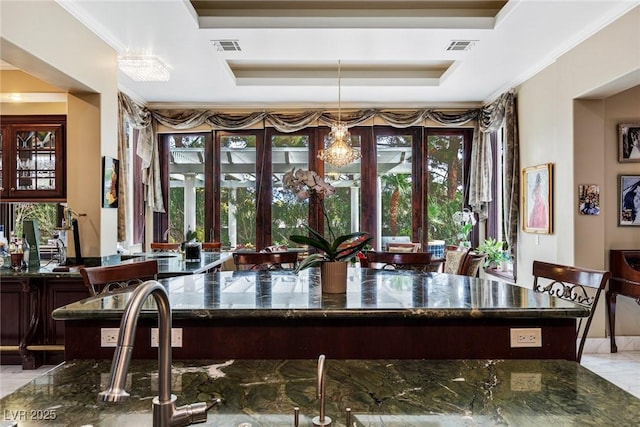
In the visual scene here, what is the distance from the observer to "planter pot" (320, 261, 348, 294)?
5.49 feet

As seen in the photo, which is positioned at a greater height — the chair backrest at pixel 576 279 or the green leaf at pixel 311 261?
the green leaf at pixel 311 261

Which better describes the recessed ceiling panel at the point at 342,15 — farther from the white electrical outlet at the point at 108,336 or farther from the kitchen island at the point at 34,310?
the white electrical outlet at the point at 108,336

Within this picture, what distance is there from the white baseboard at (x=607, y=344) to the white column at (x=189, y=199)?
5334 millimetres

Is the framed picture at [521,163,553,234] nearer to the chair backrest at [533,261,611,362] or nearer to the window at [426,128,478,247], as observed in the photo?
the window at [426,128,478,247]

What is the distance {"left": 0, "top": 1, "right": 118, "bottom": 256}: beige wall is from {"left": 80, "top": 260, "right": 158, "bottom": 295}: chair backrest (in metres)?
1.74

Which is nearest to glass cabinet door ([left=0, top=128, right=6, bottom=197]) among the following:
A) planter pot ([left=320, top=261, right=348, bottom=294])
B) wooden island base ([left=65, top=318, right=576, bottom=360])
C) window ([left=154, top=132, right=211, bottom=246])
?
window ([left=154, top=132, right=211, bottom=246])

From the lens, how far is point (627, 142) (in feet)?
12.9

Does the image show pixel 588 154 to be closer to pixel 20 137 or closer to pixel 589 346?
pixel 589 346

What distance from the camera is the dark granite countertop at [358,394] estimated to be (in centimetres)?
84

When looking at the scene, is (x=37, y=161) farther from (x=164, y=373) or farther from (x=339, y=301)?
(x=164, y=373)

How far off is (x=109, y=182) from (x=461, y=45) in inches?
143

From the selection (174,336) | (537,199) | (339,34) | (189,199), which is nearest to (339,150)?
(339,34)

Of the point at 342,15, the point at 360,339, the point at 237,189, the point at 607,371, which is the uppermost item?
the point at 342,15

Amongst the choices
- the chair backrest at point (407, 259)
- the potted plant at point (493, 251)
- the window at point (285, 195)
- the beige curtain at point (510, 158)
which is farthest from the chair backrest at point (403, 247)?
the chair backrest at point (407, 259)
